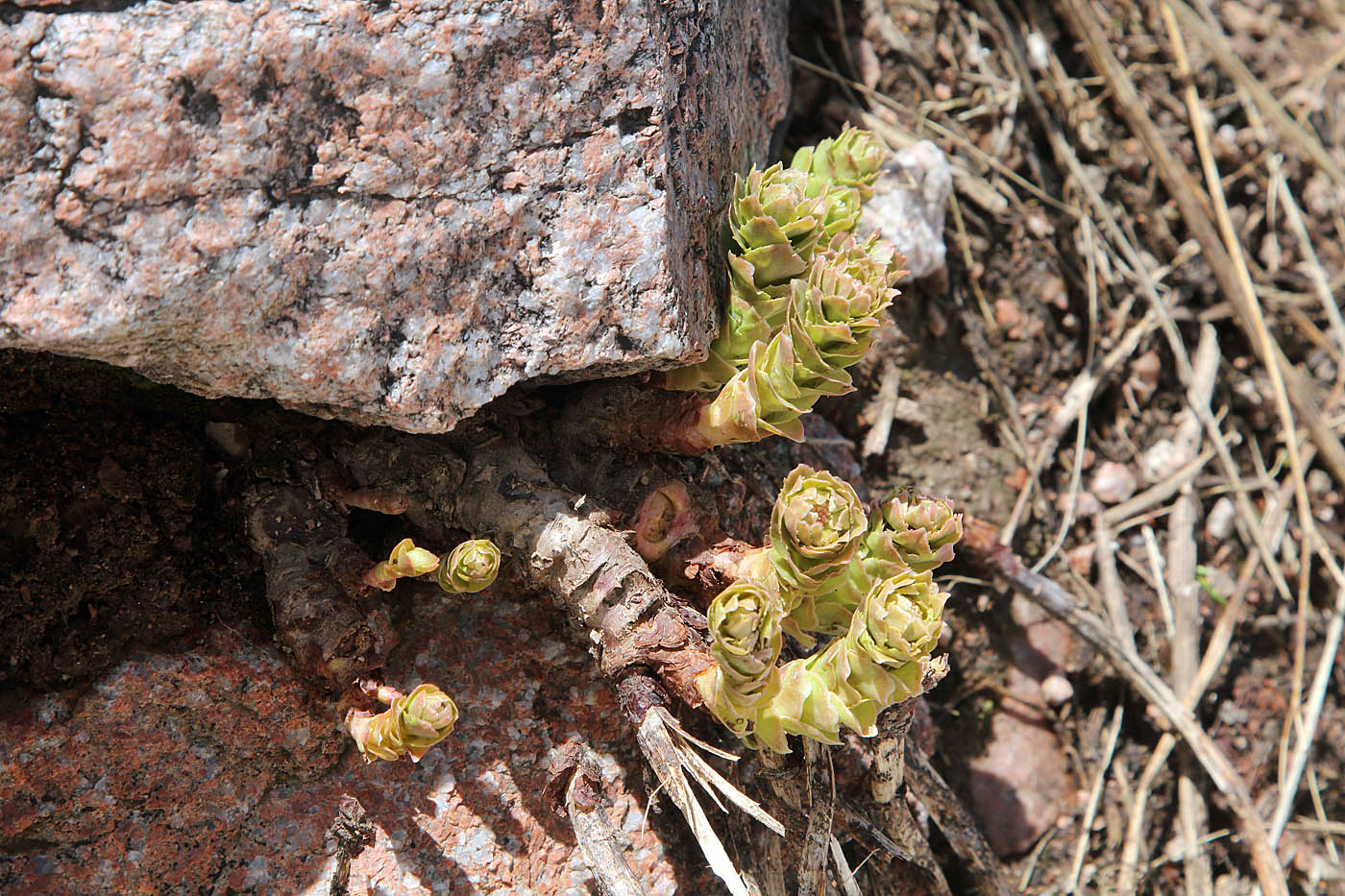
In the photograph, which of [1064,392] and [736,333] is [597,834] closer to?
[736,333]

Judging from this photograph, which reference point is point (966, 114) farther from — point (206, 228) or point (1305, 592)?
point (206, 228)

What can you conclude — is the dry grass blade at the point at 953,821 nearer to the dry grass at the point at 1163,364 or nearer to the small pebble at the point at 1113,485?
the dry grass at the point at 1163,364

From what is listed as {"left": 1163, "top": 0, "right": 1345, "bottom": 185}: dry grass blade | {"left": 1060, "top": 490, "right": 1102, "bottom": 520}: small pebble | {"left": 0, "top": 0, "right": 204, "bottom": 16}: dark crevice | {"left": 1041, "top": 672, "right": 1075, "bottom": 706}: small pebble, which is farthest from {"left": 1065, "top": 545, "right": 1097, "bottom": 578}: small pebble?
{"left": 0, "top": 0, "right": 204, "bottom": 16}: dark crevice

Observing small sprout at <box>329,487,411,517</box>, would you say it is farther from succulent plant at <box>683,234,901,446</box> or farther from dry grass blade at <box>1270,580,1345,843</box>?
dry grass blade at <box>1270,580,1345,843</box>

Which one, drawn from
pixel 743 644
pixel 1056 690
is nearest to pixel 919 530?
pixel 743 644

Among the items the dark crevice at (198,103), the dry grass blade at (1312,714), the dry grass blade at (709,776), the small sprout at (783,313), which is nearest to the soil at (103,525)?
the dark crevice at (198,103)

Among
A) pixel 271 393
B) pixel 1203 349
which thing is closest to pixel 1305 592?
pixel 1203 349
